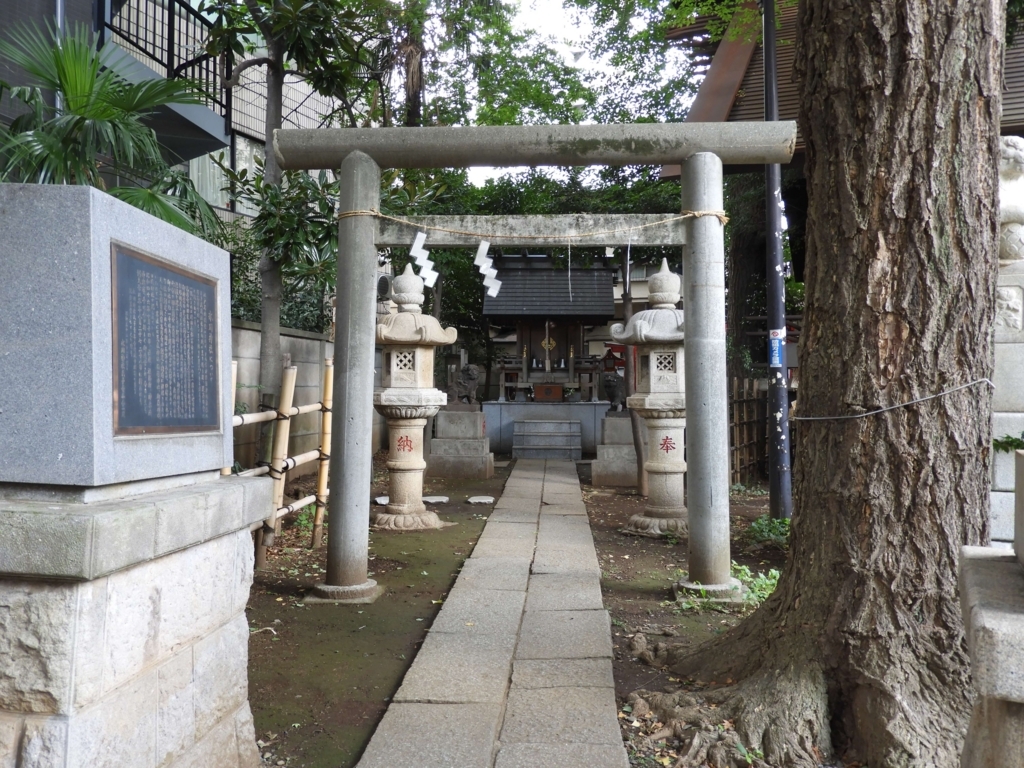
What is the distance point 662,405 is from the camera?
7.90 metres

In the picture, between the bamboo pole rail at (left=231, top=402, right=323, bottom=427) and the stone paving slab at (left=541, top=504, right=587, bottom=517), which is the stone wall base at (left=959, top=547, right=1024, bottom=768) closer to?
the bamboo pole rail at (left=231, top=402, right=323, bottom=427)

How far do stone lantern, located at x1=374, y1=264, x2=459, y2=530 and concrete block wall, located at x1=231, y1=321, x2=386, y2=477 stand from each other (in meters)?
0.73

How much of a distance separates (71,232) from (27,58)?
436 cm

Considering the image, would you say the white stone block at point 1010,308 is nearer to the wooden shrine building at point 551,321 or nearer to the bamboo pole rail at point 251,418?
the bamboo pole rail at point 251,418

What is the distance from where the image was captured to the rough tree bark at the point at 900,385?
299 centimetres

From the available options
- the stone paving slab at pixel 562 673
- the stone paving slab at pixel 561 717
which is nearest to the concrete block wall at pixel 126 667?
the stone paving slab at pixel 561 717

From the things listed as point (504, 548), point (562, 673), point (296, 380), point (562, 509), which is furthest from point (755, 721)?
point (296, 380)

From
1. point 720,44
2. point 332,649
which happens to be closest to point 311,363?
point 332,649

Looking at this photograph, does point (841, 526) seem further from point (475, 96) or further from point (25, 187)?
point (475, 96)

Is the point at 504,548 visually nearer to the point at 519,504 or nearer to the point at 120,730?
the point at 519,504

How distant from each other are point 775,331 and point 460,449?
5.36 m

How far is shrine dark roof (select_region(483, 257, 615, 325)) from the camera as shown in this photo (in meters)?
18.2

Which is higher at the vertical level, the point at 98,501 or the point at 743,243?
the point at 743,243

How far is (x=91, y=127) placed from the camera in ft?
17.0
